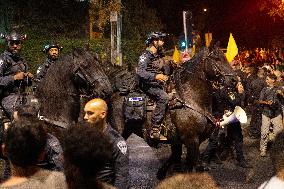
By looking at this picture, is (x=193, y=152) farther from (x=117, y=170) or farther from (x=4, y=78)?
(x=117, y=170)

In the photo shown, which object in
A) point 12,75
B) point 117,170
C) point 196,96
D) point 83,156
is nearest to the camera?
point 83,156

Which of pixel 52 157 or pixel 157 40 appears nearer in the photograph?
pixel 52 157

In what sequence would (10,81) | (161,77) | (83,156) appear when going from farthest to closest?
1. (161,77)
2. (10,81)
3. (83,156)

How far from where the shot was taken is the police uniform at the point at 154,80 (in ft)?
33.1

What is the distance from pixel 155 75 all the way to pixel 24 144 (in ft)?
21.3

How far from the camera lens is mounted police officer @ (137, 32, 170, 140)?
33.1 ft

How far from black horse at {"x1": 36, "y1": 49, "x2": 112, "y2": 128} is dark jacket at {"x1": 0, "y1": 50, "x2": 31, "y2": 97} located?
112 centimetres

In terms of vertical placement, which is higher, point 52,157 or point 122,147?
point 122,147

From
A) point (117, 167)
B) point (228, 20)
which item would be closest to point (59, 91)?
point (117, 167)

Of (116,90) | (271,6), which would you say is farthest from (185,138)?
(271,6)

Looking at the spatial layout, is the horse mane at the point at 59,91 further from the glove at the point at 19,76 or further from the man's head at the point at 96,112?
the man's head at the point at 96,112

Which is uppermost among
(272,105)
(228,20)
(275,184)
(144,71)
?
(228,20)

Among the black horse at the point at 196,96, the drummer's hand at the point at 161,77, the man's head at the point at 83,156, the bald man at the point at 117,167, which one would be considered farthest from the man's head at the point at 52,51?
the man's head at the point at 83,156

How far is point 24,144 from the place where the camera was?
365 cm
